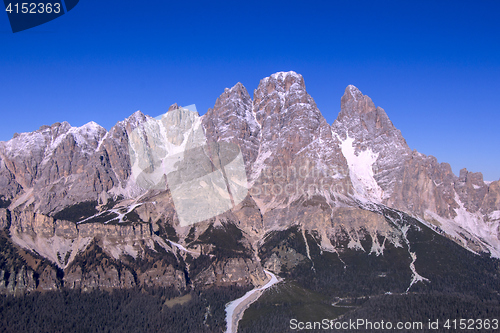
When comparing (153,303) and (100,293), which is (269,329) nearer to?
(153,303)

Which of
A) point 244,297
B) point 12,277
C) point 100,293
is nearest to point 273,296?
point 244,297

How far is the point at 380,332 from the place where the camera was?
144750mm

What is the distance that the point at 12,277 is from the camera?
183m

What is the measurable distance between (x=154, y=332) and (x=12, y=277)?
242ft

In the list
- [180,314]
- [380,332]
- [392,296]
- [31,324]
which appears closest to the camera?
[380,332]

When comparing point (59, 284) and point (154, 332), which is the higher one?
point (59, 284)

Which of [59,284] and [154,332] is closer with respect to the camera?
[154,332]

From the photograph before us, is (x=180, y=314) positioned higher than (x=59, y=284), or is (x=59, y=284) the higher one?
(x=59, y=284)

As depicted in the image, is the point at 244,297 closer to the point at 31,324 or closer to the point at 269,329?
the point at 269,329

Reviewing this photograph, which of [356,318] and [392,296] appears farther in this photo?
[392,296]

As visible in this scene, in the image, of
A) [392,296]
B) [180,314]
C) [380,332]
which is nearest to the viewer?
[380,332]

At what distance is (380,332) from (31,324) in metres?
126

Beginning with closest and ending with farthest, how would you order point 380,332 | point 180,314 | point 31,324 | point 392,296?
1. point 380,332
2. point 31,324
3. point 180,314
4. point 392,296

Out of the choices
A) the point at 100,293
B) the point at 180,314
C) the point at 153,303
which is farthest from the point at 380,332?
the point at 100,293
